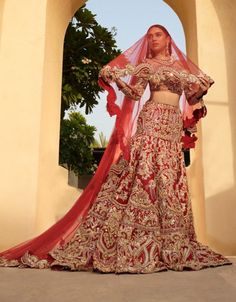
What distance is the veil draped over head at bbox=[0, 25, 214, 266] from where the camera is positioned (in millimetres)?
2443

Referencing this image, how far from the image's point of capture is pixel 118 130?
258cm

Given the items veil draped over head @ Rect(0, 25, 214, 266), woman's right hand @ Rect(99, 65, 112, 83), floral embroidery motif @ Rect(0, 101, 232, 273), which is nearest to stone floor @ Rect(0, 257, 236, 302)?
floral embroidery motif @ Rect(0, 101, 232, 273)

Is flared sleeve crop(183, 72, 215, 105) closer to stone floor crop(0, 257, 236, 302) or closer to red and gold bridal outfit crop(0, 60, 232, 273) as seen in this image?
red and gold bridal outfit crop(0, 60, 232, 273)

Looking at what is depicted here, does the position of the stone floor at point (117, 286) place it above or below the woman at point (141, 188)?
below

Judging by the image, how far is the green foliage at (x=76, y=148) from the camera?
738 cm

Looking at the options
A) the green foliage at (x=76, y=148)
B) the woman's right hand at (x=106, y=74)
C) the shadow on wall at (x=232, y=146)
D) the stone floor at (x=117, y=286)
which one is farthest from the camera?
the green foliage at (x=76, y=148)

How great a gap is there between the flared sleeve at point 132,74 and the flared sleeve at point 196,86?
0.94 feet

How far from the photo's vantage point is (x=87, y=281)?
1766mm

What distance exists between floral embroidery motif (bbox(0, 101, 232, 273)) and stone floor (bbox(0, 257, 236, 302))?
12 cm

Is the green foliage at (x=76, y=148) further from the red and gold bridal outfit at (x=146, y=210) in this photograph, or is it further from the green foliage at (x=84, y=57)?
the red and gold bridal outfit at (x=146, y=210)

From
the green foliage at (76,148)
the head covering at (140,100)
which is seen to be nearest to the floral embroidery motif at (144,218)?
the head covering at (140,100)

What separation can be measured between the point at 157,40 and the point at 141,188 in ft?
3.51

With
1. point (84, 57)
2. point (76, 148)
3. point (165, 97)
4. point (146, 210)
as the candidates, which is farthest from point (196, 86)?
point (76, 148)

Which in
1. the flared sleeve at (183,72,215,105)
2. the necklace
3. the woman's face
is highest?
the woman's face
